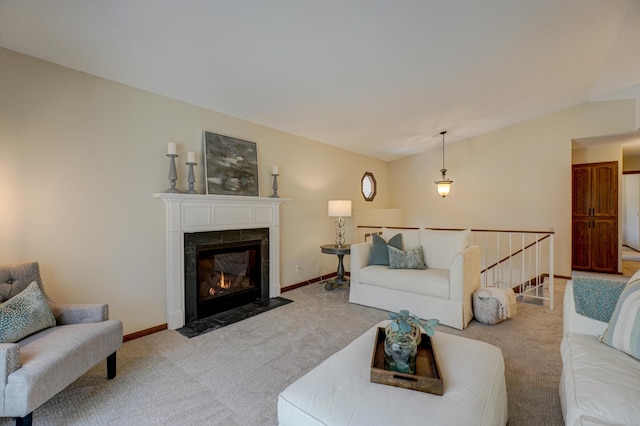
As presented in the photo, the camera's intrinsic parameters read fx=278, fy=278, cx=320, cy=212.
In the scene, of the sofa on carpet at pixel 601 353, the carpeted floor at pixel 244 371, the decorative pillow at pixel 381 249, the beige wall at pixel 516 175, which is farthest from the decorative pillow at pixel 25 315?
the beige wall at pixel 516 175

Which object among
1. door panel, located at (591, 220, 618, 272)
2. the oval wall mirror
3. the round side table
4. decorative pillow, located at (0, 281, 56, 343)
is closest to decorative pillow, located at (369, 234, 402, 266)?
the round side table

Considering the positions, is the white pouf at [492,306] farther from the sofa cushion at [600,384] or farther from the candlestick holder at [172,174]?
the candlestick holder at [172,174]

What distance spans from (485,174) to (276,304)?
478 cm

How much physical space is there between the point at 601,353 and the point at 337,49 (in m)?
2.69

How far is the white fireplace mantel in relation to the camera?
295cm

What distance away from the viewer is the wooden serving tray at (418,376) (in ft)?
4.17

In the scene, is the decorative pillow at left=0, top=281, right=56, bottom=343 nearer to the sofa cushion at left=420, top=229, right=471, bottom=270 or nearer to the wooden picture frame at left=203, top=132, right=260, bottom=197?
the wooden picture frame at left=203, top=132, right=260, bottom=197

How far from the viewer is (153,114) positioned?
9.50 ft

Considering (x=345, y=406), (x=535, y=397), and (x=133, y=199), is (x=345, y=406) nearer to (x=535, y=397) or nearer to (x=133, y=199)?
(x=535, y=397)

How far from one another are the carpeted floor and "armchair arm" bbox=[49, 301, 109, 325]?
17.3 inches

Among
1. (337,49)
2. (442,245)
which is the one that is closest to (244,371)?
(442,245)

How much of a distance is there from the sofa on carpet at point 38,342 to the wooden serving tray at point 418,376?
1727 mm

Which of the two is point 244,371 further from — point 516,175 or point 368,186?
point 516,175

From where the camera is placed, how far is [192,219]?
309 centimetres
